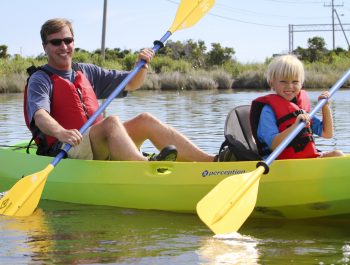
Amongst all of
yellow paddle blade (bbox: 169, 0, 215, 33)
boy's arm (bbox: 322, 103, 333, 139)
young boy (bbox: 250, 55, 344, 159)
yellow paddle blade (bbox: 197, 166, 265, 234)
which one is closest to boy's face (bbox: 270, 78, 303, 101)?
young boy (bbox: 250, 55, 344, 159)

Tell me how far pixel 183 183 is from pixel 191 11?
2053 millimetres

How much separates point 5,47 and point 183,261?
3126 cm

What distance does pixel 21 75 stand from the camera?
23703 mm

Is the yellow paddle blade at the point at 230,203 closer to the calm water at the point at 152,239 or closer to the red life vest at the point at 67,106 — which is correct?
the calm water at the point at 152,239

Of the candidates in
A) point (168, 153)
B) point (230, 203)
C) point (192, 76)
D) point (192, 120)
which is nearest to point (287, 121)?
point (230, 203)

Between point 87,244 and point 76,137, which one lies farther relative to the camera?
point 76,137

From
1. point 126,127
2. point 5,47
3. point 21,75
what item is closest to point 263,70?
point 21,75

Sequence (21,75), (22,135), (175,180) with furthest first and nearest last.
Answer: (21,75) → (22,135) → (175,180)

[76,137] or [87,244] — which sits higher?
[76,137]

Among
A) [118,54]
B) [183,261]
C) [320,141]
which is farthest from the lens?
[118,54]

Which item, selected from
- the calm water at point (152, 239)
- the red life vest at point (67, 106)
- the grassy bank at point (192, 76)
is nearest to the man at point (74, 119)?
the red life vest at point (67, 106)

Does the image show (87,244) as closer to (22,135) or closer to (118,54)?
(22,135)

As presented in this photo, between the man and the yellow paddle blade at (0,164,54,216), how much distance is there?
10.3 inches

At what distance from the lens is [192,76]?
26.1 metres
